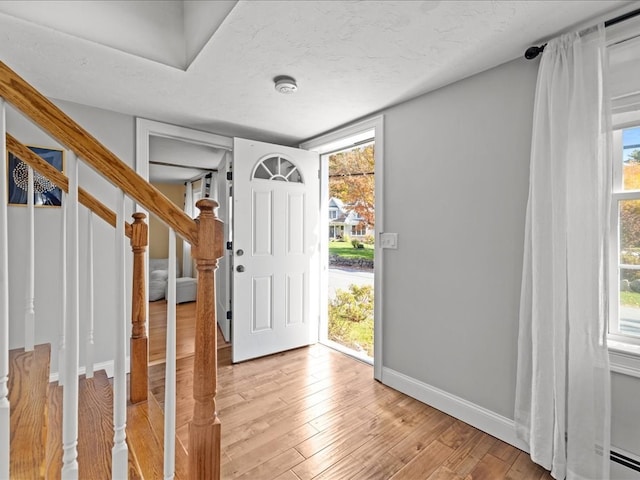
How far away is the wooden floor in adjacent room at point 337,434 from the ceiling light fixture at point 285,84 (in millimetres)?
2122

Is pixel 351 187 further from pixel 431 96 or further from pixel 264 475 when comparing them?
pixel 264 475

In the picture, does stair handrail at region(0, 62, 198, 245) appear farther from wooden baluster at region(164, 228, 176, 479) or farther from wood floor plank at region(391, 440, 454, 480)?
wood floor plank at region(391, 440, 454, 480)

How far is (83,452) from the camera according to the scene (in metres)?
1.16

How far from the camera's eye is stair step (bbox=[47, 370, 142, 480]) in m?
1.08

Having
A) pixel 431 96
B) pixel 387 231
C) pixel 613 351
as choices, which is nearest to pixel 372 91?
pixel 431 96

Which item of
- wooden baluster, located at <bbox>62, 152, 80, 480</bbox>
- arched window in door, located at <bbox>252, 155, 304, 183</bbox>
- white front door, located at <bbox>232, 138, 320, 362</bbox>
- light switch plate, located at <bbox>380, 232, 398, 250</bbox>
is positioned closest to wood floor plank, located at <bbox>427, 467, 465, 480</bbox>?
light switch plate, located at <bbox>380, 232, 398, 250</bbox>

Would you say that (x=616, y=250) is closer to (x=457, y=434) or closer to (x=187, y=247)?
(x=457, y=434)

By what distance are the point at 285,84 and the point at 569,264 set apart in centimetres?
187

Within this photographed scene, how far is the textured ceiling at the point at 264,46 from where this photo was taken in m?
1.47

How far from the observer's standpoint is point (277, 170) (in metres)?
3.20

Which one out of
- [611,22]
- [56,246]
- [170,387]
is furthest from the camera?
[56,246]

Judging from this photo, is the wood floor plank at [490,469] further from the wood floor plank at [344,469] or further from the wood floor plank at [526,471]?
the wood floor plank at [344,469]

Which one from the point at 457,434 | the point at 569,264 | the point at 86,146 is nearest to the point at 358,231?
the point at 457,434

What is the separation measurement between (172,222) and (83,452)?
0.94 meters
